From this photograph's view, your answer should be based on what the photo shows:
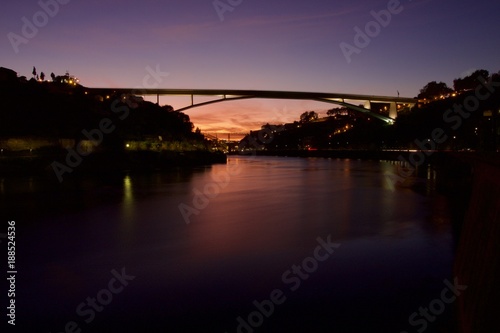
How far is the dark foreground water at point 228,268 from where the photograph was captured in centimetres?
620

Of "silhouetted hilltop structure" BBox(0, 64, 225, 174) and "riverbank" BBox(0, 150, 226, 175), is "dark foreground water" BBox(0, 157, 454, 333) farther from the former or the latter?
"silhouetted hilltop structure" BBox(0, 64, 225, 174)

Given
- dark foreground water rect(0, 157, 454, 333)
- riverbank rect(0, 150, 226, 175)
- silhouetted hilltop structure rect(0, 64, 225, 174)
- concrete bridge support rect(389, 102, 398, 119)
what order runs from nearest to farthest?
1. dark foreground water rect(0, 157, 454, 333)
2. riverbank rect(0, 150, 226, 175)
3. silhouetted hilltop structure rect(0, 64, 225, 174)
4. concrete bridge support rect(389, 102, 398, 119)

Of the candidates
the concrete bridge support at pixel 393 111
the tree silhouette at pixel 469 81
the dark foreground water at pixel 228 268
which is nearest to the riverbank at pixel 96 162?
the dark foreground water at pixel 228 268

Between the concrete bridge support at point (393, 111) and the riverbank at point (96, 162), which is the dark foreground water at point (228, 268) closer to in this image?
the riverbank at point (96, 162)

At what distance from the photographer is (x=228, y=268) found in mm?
8703

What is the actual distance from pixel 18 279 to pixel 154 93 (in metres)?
56.4

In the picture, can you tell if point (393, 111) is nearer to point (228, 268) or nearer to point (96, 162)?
point (96, 162)

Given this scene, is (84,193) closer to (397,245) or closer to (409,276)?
(397,245)

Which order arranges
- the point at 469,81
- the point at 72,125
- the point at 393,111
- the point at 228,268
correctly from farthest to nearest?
the point at 469,81
the point at 393,111
the point at 72,125
the point at 228,268

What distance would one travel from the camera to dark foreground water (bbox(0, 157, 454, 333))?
6195mm

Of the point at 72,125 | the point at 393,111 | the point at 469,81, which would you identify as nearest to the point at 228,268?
the point at 72,125

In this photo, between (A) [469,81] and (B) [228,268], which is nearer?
(B) [228,268]

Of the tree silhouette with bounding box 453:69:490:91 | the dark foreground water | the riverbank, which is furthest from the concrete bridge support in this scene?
the dark foreground water

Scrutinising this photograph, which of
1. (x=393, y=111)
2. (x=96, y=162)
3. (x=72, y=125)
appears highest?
(x=393, y=111)
